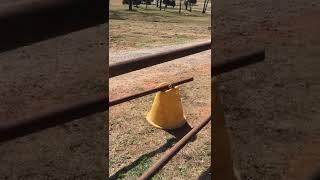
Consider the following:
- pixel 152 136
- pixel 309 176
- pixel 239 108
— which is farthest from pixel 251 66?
pixel 152 136

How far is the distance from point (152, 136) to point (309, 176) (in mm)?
2582

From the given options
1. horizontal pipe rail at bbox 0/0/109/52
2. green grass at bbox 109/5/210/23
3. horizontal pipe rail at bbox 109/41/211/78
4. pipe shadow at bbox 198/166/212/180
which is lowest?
pipe shadow at bbox 198/166/212/180

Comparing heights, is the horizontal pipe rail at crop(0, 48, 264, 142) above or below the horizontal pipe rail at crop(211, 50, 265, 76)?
below

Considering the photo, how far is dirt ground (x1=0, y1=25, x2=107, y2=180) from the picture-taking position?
1371 mm

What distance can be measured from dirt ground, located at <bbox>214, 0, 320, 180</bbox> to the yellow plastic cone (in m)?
2.60

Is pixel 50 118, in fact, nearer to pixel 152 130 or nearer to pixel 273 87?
pixel 273 87

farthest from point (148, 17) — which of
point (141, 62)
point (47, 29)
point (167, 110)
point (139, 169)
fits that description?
point (47, 29)

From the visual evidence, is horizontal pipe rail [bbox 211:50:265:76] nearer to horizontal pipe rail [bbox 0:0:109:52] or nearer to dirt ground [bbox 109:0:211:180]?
dirt ground [bbox 109:0:211:180]

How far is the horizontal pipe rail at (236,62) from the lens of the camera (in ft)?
6.37

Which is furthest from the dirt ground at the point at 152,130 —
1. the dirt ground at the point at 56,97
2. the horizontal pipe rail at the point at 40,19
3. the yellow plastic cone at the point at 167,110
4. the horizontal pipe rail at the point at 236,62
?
the horizontal pipe rail at the point at 40,19

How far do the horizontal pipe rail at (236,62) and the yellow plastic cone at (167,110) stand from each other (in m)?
2.64

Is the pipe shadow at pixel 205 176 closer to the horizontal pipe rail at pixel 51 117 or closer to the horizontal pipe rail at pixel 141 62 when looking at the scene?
the horizontal pipe rail at pixel 141 62

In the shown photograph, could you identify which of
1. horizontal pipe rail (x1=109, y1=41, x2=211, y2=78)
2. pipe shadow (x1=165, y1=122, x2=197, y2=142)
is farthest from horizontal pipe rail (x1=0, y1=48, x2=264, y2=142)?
pipe shadow (x1=165, y1=122, x2=197, y2=142)

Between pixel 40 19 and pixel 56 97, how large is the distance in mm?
316
